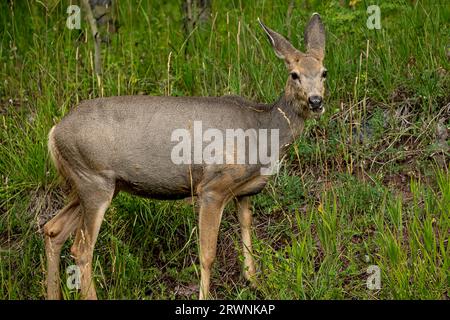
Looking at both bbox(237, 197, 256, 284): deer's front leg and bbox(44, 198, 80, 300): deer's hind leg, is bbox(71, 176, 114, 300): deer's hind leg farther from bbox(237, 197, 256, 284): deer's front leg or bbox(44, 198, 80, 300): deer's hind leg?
bbox(237, 197, 256, 284): deer's front leg

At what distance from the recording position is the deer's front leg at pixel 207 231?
24.1 ft

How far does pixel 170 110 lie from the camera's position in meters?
7.52

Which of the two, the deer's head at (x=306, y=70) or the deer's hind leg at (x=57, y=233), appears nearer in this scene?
the deer's head at (x=306, y=70)

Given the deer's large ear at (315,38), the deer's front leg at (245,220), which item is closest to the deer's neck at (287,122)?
the deer's large ear at (315,38)

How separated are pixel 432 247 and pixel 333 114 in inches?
93.7

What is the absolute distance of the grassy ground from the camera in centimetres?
709

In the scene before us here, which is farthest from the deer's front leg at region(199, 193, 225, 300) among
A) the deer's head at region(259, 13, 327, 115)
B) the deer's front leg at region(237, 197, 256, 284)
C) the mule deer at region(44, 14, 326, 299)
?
the deer's head at region(259, 13, 327, 115)

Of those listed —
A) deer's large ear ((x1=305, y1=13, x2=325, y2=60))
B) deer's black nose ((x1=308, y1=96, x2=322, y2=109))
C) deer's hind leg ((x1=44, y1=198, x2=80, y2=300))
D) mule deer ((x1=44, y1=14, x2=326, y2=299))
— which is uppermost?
deer's large ear ((x1=305, y1=13, x2=325, y2=60))

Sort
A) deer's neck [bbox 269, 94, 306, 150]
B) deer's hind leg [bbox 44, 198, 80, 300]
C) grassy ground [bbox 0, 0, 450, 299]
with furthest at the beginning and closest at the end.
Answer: deer's neck [bbox 269, 94, 306, 150] < deer's hind leg [bbox 44, 198, 80, 300] < grassy ground [bbox 0, 0, 450, 299]

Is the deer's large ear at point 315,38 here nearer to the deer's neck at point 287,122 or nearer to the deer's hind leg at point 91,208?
the deer's neck at point 287,122

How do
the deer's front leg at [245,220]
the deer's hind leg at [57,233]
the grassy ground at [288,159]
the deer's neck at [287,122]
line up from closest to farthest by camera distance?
the grassy ground at [288,159]
the deer's hind leg at [57,233]
the deer's neck at [287,122]
the deer's front leg at [245,220]

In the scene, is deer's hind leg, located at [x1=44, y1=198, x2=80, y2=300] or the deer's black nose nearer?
the deer's black nose

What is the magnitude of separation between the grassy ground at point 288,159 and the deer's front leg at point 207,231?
0.95ft
